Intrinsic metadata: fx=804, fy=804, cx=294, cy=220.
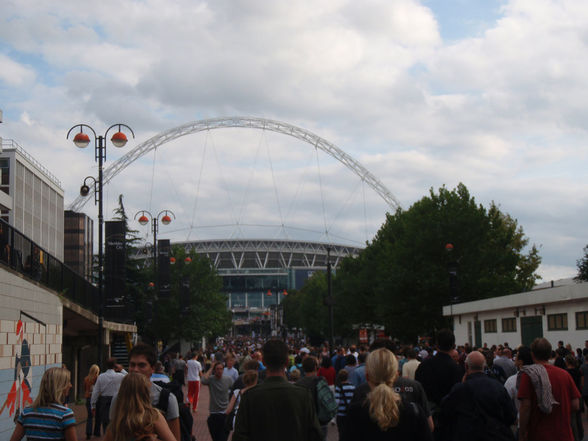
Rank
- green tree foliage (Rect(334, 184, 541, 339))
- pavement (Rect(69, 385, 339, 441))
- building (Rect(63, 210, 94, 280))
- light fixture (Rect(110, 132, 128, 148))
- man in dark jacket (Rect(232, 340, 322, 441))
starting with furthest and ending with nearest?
1. building (Rect(63, 210, 94, 280))
2. green tree foliage (Rect(334, 184, 541, 339))
3. light fixture (Rect(110, 132, 128, 148))
4. pavement (Rect(69, 385, 339, 441))
5. man in dark jacket (Rect(232, 340, 322, 441))

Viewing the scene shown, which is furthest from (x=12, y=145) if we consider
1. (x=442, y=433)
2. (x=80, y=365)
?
(x=442, y=433)

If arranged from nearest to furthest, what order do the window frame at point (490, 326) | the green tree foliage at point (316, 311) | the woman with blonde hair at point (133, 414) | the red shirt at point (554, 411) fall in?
the woman with blonde hair at point (133, 414)
the red shirt at point (554, 411)
the window frame at point (490, 326)
the green tree foliage at point (316, 311)

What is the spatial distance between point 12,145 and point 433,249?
1979 inches

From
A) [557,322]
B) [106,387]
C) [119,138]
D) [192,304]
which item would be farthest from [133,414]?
[192,304]

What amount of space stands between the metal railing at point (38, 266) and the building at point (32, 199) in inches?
1781

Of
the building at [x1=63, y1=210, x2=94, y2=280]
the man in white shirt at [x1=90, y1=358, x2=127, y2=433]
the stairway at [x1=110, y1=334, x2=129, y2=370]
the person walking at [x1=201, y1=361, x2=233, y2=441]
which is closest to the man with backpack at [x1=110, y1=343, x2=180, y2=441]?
the person walking at [x1=201, y1=361, x2=233, y2=441]

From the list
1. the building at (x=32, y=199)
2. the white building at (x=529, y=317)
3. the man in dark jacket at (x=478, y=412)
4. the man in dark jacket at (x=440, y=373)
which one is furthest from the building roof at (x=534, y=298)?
the building at (x=32, y=199)

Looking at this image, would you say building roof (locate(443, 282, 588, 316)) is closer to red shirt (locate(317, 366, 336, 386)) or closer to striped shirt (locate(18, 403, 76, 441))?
red shirt (locate(317, 366, 336, 386))

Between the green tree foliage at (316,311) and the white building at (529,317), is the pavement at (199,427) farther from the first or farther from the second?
the green tree foliage at (316,311)

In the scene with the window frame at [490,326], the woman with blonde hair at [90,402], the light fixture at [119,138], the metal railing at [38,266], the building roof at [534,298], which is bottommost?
the woman with blonde hair at [90,402]

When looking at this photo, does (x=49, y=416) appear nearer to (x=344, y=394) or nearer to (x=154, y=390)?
(x=154, y=390)

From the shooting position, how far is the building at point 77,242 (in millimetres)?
109688

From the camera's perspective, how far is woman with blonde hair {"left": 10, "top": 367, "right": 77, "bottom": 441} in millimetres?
6727

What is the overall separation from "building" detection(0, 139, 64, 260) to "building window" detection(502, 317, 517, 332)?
4959 centimetres
